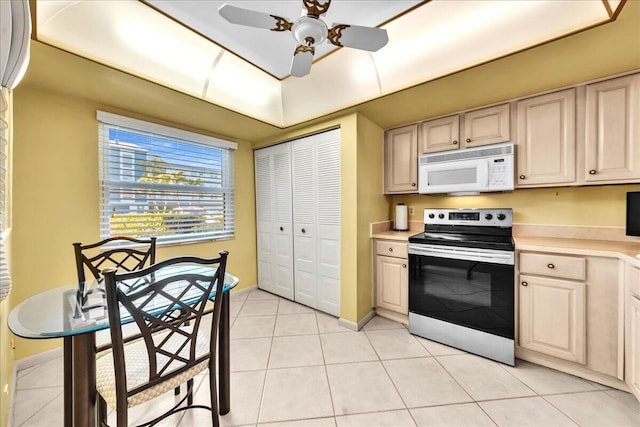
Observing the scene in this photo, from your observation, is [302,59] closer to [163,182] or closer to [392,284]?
[163,182]

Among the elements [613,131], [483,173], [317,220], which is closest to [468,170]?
[483,173]

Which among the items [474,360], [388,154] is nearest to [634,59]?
[388,154]

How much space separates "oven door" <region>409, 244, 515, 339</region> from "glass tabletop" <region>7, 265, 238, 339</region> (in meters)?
1.77

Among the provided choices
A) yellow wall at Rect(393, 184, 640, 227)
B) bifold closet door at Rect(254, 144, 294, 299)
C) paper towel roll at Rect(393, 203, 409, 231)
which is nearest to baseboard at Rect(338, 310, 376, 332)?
bifold closet door at Rect(254, 144, 294, 299)

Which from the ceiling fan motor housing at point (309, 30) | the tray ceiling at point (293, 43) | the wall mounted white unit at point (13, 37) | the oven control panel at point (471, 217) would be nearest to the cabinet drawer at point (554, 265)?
the oven control panel at point (471, 217)

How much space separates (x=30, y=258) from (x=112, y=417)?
1435mm

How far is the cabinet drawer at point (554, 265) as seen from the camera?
5.71 feet

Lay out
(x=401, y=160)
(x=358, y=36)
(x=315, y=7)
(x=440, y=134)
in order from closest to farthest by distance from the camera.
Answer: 1. (x=315, y=7)
2. (x=358, y=36)
3. (x=440, y=134)
4. (x=401, y=160)

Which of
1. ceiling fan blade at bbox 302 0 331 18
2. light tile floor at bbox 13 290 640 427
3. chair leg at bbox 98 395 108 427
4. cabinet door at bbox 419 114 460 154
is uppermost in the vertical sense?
ceiling fan blade at bbox 302 0 331 18

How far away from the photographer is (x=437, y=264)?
228cm

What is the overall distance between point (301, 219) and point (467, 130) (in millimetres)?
2044

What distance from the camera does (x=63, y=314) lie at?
3.89ft

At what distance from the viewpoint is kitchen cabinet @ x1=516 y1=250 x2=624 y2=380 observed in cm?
166

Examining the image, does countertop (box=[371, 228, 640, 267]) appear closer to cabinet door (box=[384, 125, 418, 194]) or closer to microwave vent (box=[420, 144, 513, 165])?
microwave vent (box=[420, 144, 513, 165])
